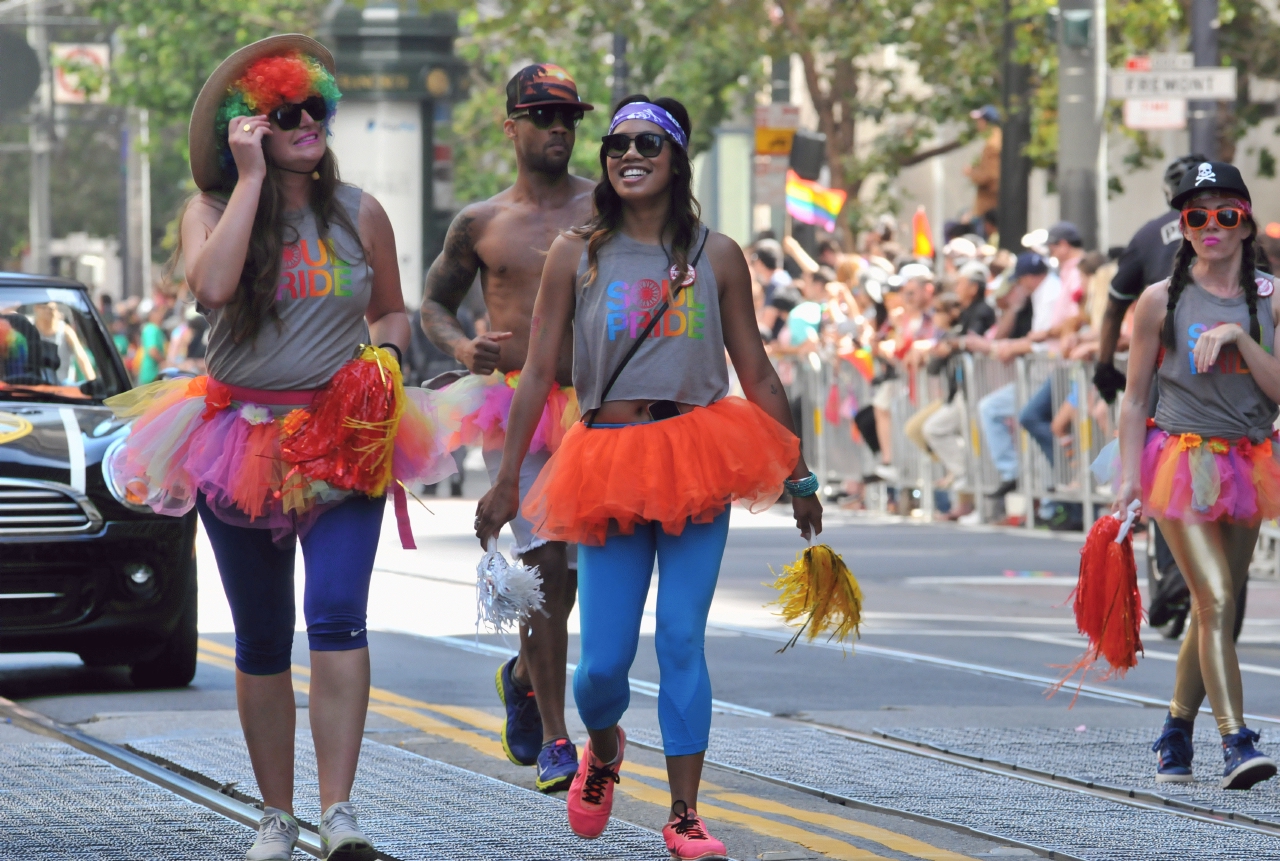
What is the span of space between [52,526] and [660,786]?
300 cm

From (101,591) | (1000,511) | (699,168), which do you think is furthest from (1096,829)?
(699,168)

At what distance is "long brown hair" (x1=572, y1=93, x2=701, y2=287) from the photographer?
19.7ft

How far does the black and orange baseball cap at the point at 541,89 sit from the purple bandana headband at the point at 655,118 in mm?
904

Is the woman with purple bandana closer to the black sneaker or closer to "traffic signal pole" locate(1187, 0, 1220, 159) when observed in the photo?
the black sneaker

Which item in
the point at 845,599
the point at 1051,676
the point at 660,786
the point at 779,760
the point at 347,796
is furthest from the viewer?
the point at 1051,676

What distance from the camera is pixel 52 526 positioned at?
8906 mm

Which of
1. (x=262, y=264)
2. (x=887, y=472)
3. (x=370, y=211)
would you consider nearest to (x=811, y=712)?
(x=370, y=211)

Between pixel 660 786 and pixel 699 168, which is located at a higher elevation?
pixel 699 168

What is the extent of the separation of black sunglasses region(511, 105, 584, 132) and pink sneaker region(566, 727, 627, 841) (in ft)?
6.52

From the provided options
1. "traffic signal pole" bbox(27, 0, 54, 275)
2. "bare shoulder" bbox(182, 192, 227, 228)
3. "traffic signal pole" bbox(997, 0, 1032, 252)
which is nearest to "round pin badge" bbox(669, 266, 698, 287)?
"bare shoulder" bbox(182, 192, 227, 228)

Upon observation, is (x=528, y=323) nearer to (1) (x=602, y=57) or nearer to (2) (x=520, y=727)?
(2) (x=520, y=727)

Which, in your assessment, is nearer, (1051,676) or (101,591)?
(101,591)

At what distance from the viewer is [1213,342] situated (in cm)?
→ 721

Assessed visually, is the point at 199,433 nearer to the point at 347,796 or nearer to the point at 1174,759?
the point at 347,796
